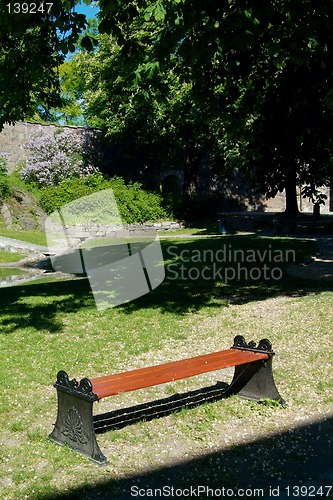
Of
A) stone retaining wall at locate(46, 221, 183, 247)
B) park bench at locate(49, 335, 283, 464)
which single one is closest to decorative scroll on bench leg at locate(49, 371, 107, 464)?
park bench at locate(49, 335, 283, 464)

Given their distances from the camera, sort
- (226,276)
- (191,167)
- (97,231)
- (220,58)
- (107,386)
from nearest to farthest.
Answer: (107,386), (220,58), (226,276), (97,231), (191,167)

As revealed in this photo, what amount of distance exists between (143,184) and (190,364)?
92.3 ft

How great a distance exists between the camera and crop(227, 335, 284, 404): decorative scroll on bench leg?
6.02 m

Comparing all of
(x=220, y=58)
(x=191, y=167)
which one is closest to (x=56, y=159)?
(x=191, y=167)

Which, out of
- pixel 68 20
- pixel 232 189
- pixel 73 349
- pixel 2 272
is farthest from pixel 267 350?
pixel 232 189

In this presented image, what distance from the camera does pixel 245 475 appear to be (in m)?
4.45

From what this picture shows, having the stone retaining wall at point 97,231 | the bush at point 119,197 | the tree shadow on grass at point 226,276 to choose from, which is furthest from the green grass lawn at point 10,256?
the bush at point 119,197

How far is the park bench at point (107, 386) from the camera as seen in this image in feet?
15.7

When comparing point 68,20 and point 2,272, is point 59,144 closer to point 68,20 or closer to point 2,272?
point 2,272

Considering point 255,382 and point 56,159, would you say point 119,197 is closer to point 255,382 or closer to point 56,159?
point 56,159

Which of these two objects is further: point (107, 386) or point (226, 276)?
point (226, 276)

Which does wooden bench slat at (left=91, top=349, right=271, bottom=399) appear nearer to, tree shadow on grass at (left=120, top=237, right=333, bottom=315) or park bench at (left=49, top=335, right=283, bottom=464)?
park bench at (left=49, top=335, right=283, bottom=464)

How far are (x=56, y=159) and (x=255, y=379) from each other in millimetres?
25718

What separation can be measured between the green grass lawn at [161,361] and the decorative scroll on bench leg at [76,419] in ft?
0.31
